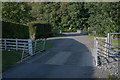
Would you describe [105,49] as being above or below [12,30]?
below

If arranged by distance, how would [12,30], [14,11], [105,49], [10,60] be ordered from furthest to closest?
[14,11] → [12,30] → [105,49] → [10,60]

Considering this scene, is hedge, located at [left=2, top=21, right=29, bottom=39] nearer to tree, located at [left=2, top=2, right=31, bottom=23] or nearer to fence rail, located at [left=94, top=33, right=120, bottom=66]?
tree, located at [left=2, top=2, right=31, bottom=23]

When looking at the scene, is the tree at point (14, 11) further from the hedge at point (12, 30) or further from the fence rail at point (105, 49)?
the fence rail at point (105, 49)

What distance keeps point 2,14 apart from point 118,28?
15048 millimetres

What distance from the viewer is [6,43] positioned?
517 inches

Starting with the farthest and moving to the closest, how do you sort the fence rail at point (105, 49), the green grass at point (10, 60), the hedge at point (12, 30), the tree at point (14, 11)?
the tree at point (14, 11) → the hedge at point (12, 30) → the fence rail at point (105, 49) → the green grass at point (10, 60)

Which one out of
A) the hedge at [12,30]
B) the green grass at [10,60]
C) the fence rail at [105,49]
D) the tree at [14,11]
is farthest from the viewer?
the tree at [14,11]

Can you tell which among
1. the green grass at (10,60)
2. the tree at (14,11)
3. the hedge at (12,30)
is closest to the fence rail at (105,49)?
the green grass at (10,60)

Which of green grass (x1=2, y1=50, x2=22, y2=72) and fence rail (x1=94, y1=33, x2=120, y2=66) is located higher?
fence rail (x1=94, y1=33, x2=120, y2=66)

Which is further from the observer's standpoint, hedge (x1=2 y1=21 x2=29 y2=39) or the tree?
the tree

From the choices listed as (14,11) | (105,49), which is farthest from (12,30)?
(105,49)

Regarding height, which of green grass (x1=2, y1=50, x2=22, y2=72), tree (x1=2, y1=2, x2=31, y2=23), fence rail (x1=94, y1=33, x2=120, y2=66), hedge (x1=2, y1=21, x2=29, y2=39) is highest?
tree (x1=2, y1=2, x2=31, y2=23)

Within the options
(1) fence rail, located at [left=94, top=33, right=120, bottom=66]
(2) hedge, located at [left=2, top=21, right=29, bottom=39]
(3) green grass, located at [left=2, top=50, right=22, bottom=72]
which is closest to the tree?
(2) hedge, located at [left=2, top=21, right=29, bottom=39]

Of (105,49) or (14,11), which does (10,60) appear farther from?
(14,11)
